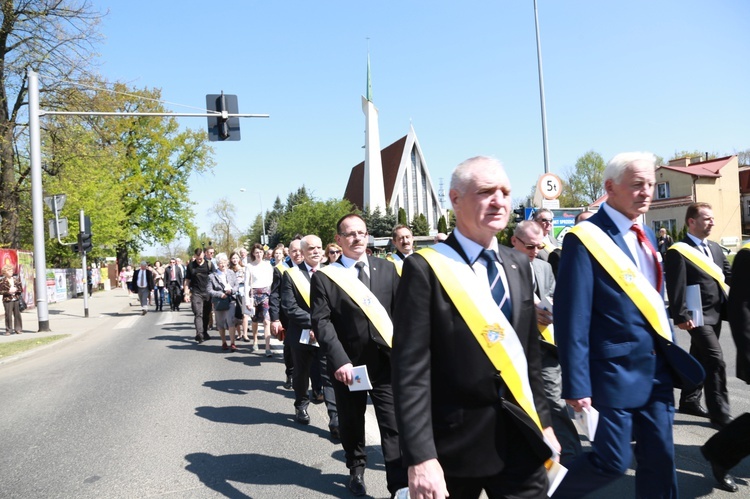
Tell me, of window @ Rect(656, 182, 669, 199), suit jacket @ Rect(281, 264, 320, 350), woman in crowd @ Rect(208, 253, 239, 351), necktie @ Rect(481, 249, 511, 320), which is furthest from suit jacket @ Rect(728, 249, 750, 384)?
window @ Rect(656, 182, 669, 199)

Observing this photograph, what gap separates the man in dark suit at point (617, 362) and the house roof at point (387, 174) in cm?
8478

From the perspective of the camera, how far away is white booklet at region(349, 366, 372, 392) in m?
3.93

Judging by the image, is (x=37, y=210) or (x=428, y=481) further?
(x=37, y=210)

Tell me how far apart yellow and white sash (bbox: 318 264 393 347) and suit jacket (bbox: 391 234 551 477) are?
72.2 inches

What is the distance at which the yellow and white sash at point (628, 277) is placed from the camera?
2.94 meters

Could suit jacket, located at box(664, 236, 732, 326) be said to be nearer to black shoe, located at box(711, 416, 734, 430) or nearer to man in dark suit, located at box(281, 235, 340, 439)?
black shoe, located at box(711, 416, 734, 430)

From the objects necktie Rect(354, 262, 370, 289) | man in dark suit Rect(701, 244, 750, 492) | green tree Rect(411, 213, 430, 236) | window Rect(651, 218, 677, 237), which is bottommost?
man in dark suit Rect(701, 244, 750, 492)

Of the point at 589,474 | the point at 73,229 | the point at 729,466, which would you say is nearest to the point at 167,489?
the point at 589,474

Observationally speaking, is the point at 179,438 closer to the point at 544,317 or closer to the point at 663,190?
the point at 544,317

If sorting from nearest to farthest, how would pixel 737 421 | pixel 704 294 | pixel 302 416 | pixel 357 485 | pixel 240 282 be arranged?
pixel 737 421 → pixel 357 485 → pixel 704 294 → pixel 302 416 → pixel 240 282

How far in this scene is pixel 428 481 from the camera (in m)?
2.16

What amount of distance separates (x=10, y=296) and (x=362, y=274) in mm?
14751

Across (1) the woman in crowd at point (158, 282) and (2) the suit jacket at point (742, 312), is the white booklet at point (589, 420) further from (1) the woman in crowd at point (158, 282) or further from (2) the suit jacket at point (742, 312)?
(1) the woman in crowd at point (158, 282)

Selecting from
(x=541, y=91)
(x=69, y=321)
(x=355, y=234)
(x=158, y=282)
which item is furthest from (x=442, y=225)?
(x=355, y=234)
